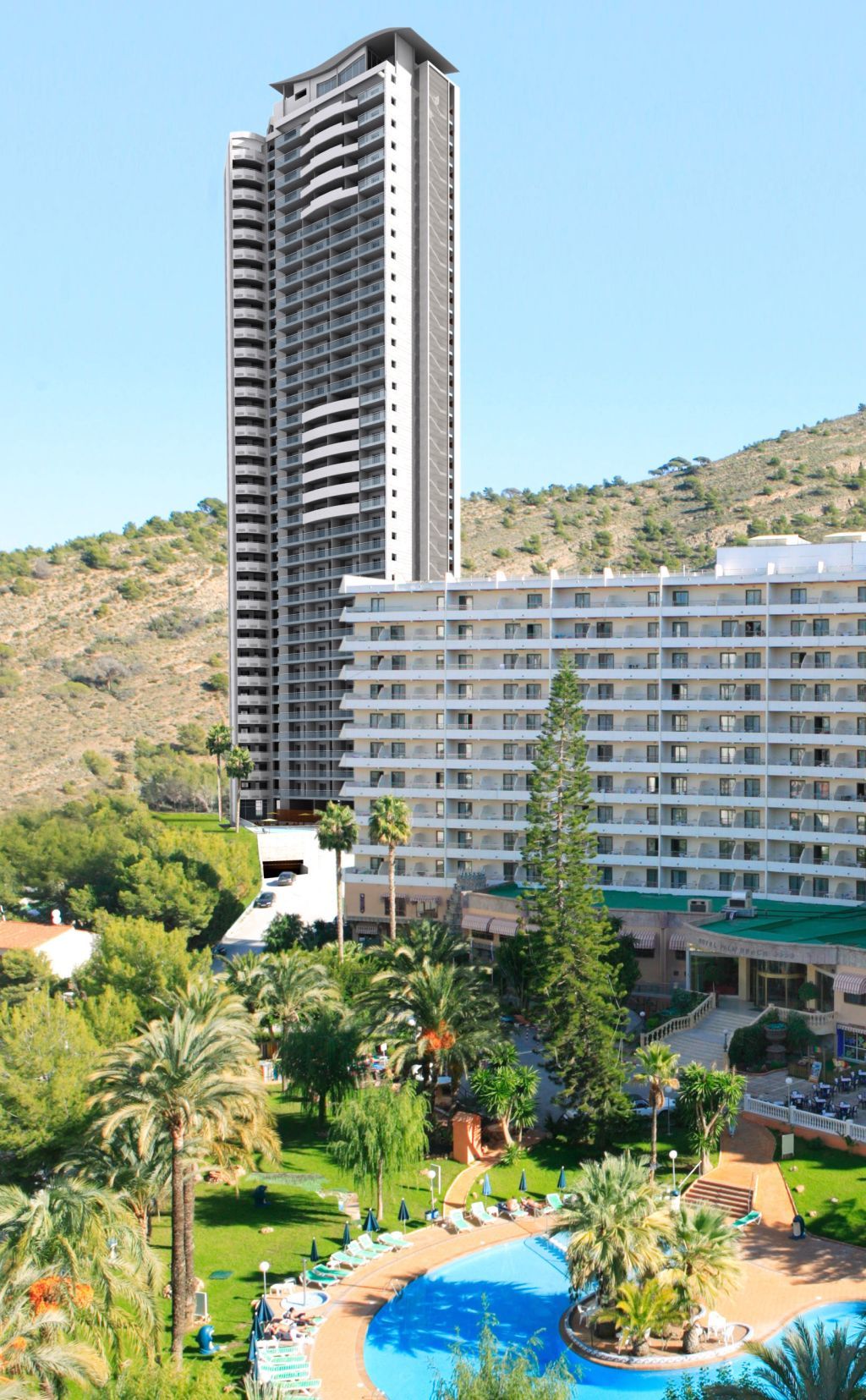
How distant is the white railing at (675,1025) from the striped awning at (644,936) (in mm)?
8905

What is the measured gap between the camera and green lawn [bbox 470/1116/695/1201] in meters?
42.0

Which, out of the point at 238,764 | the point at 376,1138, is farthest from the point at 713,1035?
the point at 238,764

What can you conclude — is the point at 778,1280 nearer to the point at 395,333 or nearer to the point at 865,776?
the point at 865,776

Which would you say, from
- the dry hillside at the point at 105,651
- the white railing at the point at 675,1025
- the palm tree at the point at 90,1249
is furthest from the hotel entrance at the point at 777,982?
the dry hillside at the point at 105,651

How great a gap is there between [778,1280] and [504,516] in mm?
137071

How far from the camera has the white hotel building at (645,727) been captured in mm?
68062

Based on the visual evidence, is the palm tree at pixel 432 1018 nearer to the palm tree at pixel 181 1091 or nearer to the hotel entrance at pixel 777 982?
the palm tree at pixel 181 1091

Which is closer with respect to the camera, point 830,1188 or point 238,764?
point 830,1188

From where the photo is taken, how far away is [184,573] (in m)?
176

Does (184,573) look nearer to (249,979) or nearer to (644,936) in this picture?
(644,936)

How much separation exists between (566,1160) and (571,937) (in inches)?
316

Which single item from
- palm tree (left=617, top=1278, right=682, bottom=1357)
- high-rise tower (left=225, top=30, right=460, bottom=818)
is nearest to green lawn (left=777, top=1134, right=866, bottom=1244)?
palm tree (left=617, top=1278, right=682, bottom=1357)

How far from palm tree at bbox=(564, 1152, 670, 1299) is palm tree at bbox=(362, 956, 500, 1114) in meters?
12.5

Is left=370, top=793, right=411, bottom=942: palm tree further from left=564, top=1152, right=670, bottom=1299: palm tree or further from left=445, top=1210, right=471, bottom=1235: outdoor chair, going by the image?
left=564, top=1152, right=670, bottom=1299: palm tree
